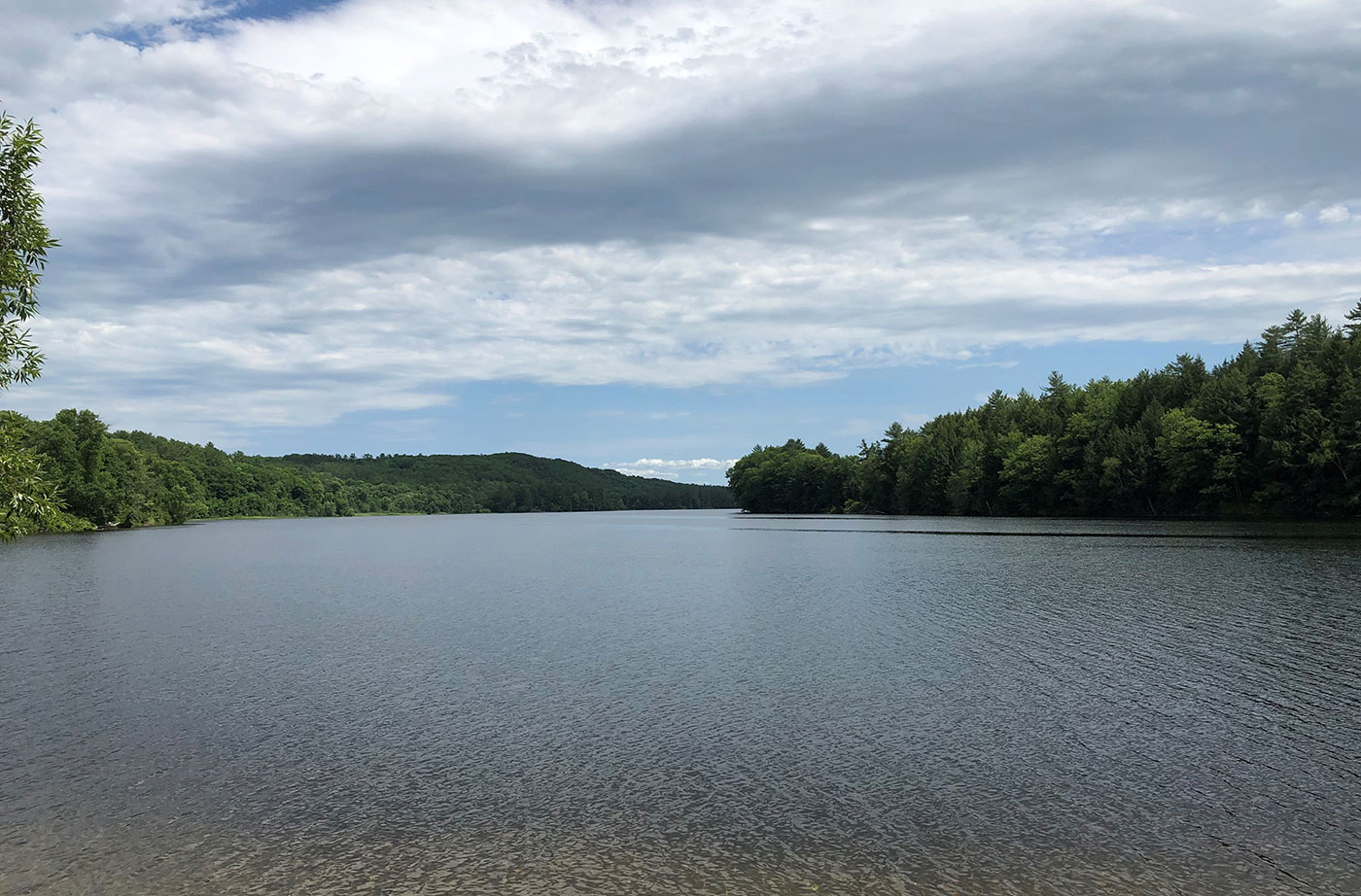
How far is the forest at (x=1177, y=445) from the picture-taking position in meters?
82.1

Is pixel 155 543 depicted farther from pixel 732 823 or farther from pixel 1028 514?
pixel 1028 514

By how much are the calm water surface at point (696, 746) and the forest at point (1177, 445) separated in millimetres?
59159

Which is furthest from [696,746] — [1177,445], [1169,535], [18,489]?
[1177,445]

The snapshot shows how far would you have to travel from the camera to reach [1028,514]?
129 meters

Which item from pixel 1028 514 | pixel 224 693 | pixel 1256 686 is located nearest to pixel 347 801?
pixel 224 693

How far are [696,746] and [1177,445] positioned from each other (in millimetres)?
96901

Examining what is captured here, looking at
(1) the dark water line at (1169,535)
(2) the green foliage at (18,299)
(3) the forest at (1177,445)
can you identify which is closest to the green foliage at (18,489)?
(2) the green foliage at (18,299)

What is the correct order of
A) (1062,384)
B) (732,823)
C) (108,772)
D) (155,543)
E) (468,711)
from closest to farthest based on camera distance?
(732,823) < (108,772) < (468,711) < (155,543) < (1062,384)

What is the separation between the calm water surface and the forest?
59159 millimetres

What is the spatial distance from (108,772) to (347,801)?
4468mm

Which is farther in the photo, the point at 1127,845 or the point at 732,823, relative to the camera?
the point at 732,823

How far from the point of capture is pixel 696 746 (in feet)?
49.3

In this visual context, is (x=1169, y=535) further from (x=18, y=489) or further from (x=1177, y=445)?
(x=18, y=489)

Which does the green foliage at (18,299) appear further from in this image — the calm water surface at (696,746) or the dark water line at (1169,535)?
the dark water line at (1169,535)
